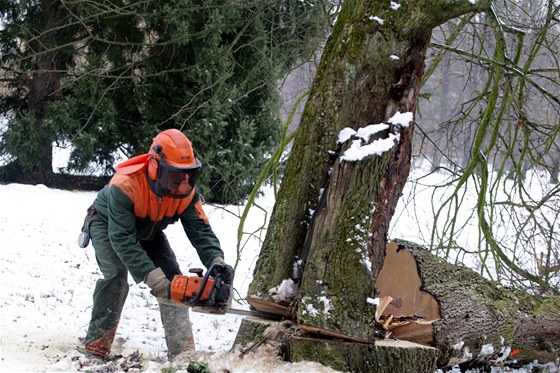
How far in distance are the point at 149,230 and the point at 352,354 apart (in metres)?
1.88

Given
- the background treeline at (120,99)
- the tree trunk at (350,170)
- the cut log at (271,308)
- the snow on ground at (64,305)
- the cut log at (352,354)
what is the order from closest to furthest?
1. the cut log at (352,354)
2. the tree trunk at (350,170)
3. the cut log at (271,308)
4. the snow on ground at (64,305)
5. the background treeline at (120,99)

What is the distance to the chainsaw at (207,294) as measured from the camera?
4254 mm

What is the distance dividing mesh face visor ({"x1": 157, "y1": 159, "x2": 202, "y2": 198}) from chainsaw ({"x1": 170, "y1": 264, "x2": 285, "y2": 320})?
0.61 meters

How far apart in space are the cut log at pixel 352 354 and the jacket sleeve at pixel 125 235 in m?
1.16

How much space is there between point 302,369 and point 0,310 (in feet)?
10.6

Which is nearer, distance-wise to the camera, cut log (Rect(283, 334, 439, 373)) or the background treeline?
cut log (Rect(283, 334, 439, 373))

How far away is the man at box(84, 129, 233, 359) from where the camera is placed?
15.1 ft

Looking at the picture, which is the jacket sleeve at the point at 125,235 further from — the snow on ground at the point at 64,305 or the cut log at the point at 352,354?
the cut log at the point at 352,354

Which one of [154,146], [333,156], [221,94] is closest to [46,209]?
[221,94]

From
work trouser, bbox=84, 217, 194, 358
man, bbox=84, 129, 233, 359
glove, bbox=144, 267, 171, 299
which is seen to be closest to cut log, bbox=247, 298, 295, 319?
man, bbox=84, 129, 233, 359

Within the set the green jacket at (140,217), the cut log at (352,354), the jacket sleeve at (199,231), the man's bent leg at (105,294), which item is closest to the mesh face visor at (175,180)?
the green jacket at (140,217)

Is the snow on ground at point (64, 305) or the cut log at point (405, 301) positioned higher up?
the cut log at point (405, 301)

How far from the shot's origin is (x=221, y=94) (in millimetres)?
11820

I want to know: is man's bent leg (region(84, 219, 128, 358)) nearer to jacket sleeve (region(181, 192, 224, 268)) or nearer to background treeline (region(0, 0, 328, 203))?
jacket sleeve (region(181, 192, 224, 268))
